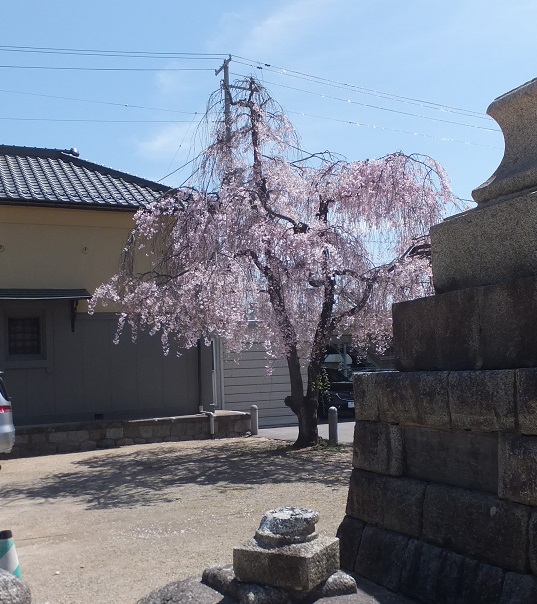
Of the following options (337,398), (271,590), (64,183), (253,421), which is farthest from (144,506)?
(337,398)

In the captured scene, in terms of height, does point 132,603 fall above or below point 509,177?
below

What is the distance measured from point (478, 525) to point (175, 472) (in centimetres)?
838

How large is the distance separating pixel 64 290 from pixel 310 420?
5.68 m

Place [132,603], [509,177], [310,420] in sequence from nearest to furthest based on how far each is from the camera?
[509,177]
[132,603]
[310,420]

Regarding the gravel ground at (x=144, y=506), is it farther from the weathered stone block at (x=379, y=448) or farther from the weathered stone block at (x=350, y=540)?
the weathered stone block at (x=379, y=448)

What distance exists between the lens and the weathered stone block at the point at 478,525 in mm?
3703

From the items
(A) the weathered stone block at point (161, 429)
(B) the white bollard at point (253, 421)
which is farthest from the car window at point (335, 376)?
(A) the weathered stone block at point (161, 429)

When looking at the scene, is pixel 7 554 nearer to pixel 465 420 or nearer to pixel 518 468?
pixel 465 420

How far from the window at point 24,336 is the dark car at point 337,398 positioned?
28.4 feet

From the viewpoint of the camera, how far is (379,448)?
4719 mm

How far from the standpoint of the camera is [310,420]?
13969 mm

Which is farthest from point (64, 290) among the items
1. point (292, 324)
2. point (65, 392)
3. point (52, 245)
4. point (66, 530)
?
point (66, 530)

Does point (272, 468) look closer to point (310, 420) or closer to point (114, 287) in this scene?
point (310, 420)

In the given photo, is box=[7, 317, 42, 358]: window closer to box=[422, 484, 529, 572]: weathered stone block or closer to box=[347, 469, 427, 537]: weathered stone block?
box=[347, 469, 427, 537]: weathered stone block
